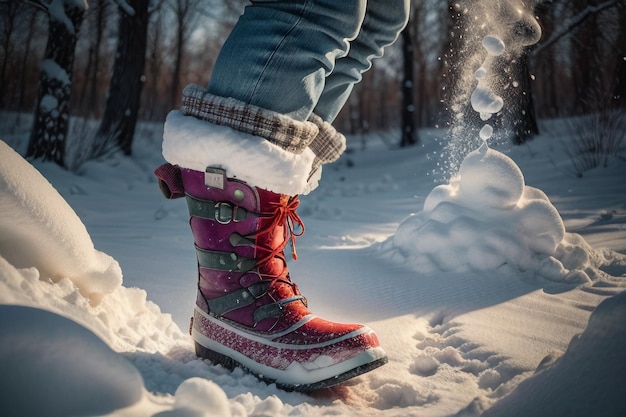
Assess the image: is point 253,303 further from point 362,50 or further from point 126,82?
point 126,82

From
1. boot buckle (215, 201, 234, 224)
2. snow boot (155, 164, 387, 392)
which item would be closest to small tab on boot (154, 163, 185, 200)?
snow boot (155, 164, 387, 392)

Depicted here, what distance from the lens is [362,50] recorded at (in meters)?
1.19

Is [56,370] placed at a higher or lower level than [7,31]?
lower

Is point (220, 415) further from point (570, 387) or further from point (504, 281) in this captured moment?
point (504, 281)

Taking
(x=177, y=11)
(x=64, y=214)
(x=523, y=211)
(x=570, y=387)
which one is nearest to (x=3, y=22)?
(x=64, y=214)

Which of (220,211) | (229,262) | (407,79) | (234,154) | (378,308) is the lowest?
(378,308)

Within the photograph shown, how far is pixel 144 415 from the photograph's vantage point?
2.00 feet

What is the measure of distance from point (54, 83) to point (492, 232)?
16.1 ft

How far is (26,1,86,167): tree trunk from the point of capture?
15.4ft

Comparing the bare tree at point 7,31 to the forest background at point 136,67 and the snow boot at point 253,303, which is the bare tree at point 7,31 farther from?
the snow boot at point 253,303

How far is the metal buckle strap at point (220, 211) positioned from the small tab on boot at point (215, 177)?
4 cm

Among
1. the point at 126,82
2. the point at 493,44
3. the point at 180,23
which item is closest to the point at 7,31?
the point at 126,82

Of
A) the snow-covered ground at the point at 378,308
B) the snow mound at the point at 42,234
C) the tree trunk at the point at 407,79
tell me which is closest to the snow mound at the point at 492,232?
the snow-covered ground at the point at 378,308

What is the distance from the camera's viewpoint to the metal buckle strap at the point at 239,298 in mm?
924
